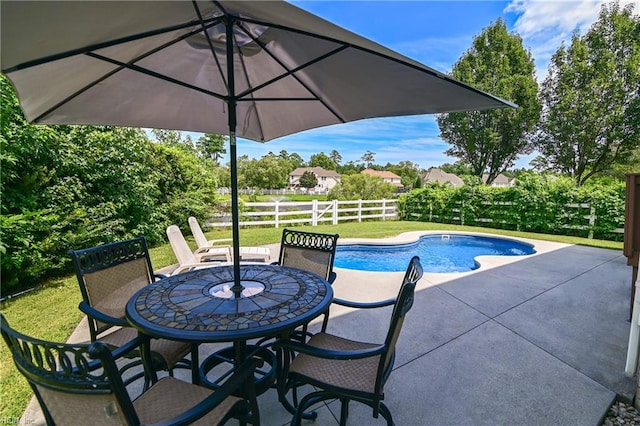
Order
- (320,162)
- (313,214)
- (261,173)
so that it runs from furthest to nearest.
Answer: (320,162) < (261,173) < (313,214)

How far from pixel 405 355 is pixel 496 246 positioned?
780 cm

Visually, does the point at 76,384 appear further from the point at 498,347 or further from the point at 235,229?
the point at 498,347

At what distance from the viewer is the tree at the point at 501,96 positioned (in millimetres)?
18219

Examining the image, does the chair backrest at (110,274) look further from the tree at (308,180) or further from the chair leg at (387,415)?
the tree at (308,180)

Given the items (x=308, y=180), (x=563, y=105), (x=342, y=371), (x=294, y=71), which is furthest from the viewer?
(x=308, y=180)

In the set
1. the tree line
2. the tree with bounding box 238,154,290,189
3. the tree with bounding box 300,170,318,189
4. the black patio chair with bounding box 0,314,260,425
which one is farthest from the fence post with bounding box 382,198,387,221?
the tree with bounding box 300,170,318,189

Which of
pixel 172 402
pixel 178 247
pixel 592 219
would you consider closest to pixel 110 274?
pixel 172 402

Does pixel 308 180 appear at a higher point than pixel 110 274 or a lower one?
higher

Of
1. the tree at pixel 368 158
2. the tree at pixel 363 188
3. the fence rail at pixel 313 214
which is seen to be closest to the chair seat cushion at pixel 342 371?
the fence rail at pixel 313 214

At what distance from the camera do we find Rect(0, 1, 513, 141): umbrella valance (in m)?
1.23

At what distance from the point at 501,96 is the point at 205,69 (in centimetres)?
1999

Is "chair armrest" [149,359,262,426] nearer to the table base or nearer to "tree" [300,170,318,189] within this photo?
the table base

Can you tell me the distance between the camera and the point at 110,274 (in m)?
2.38

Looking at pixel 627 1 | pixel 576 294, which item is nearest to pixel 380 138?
pixel 627 1
